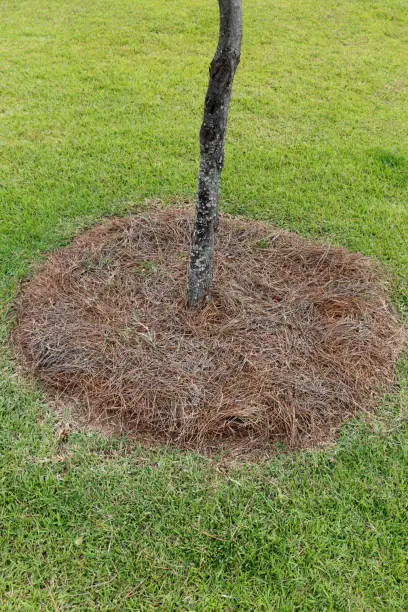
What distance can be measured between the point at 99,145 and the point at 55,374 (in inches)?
124

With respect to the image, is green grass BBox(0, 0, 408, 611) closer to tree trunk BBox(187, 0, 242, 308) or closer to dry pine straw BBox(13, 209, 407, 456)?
dry pine straw BBox(13, 209, 407, 456)

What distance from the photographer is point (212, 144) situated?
10.9 ft

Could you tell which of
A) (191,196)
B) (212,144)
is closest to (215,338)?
(212,144)

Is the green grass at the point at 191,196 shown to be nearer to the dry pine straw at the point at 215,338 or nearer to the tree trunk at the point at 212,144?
the dry pine straw at the point at 215,338

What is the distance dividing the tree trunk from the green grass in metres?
1.21

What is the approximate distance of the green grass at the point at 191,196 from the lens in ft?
8.33

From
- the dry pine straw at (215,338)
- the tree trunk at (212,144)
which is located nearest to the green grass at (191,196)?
the dry pine straw at (215,338)

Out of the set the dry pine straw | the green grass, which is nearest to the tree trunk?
the dry pine straw

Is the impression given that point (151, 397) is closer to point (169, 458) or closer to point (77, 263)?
point (169, 458)

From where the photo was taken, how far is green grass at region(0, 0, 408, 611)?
254 centimetres

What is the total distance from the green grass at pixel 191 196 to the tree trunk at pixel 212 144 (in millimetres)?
1205

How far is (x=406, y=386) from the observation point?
135 inches

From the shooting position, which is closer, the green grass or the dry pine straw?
A: the green grass

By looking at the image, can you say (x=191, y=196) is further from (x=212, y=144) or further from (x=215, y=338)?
(x=215, y=338)
